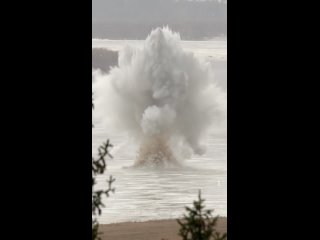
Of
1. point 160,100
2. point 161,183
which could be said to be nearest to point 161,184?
point 161,183

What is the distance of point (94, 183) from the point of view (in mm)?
1461

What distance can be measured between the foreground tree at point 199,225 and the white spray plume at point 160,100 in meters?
0.16

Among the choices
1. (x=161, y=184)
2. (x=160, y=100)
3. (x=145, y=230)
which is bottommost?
(x=145, y=230)

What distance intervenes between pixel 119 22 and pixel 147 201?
56 cm

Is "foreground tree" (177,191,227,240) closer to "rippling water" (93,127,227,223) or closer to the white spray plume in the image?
"rippling water" (93,127,227,223)

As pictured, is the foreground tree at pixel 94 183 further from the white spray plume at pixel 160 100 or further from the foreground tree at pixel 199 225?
the foreground tree at pixel 199 225

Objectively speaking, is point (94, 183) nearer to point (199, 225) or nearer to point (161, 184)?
point (161, 184)

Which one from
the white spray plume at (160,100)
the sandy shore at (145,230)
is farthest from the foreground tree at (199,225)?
the white spray plume at (160,100)

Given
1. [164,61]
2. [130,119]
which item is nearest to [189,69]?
[164,61]

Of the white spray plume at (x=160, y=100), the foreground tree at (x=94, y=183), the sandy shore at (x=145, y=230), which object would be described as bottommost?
the sandy shore at (x=145, y=230)

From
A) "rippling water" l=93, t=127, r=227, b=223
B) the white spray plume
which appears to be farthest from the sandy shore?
the white spray plume

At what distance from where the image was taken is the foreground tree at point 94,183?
1431mm

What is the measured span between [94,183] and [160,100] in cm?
31

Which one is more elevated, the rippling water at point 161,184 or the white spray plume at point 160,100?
the white spray plume at point 160,100
